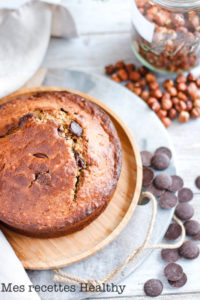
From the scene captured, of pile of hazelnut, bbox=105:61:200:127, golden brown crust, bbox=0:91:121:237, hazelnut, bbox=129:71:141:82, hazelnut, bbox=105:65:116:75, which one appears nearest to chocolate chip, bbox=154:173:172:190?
golden brown crust, bbox=0:91:121:237

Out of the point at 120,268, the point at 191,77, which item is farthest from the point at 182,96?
the point at 120,268

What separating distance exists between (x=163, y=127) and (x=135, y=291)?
1.09 metres

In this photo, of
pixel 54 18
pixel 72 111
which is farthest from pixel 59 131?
pixel 54 18

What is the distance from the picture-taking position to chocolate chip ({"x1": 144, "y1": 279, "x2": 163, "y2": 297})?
6.97ft

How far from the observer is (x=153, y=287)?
84.1 inches

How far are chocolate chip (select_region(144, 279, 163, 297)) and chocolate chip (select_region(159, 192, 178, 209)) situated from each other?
0.46 metres

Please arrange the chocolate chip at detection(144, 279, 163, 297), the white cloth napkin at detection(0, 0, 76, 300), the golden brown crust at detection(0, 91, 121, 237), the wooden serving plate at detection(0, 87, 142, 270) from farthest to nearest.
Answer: the white cloth napkin at detection(0, 0, 76, 300), the chocolate chip at detection(144, 279, 163, 297), the wooden serving plate at detection(0, 87, 142, 270), the golden brown crust at detection(0, 91, 121, 237)

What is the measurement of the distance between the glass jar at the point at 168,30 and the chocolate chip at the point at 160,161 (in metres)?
0.70

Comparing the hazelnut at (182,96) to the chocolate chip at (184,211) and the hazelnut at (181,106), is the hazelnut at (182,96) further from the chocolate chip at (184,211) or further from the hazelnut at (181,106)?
the chocolate chip at (184,211)

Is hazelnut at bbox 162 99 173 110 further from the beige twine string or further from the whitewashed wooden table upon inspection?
the beige twine string

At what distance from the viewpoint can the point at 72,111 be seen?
83.2 inches

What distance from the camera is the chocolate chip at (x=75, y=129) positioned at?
2.00m

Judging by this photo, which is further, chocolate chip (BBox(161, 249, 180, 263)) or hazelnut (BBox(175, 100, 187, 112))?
hazelnut (BBox(175, 100, 187, 112))

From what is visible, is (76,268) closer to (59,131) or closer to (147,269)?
(147,269)
